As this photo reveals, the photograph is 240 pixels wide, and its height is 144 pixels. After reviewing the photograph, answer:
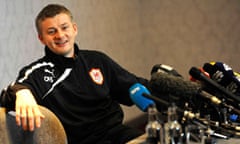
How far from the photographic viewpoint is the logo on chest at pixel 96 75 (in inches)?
69.4

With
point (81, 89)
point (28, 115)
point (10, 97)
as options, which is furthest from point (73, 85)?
point (28, 115)

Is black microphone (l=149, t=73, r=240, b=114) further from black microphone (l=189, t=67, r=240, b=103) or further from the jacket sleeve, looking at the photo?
the jacket sleeve

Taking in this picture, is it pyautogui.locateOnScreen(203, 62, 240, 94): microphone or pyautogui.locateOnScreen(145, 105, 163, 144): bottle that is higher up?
pyautogui.locateOnScreen(203, 62, 240, 94): microphone

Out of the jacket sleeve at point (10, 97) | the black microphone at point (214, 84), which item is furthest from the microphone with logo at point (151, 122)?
the jacket sleeve at point (10, 97)

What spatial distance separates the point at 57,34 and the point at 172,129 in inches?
32.5

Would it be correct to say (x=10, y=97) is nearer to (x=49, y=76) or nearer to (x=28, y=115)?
(x=28, y=115)

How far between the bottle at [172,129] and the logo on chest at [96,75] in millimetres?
723

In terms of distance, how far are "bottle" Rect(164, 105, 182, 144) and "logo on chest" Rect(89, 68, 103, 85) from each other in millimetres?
723

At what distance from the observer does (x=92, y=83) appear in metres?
1.74

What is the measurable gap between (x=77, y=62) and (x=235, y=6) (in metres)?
1.53

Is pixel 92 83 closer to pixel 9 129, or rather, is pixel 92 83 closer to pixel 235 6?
pixel 9 129

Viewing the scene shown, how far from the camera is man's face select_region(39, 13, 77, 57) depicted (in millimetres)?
1707

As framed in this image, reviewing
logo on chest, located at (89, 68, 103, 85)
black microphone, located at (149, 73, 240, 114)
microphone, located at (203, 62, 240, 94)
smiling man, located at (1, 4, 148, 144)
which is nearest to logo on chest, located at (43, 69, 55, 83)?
smiling man, located at (1, 4, 148, 144)

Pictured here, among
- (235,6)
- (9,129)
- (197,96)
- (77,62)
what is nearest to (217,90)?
(197,96)
